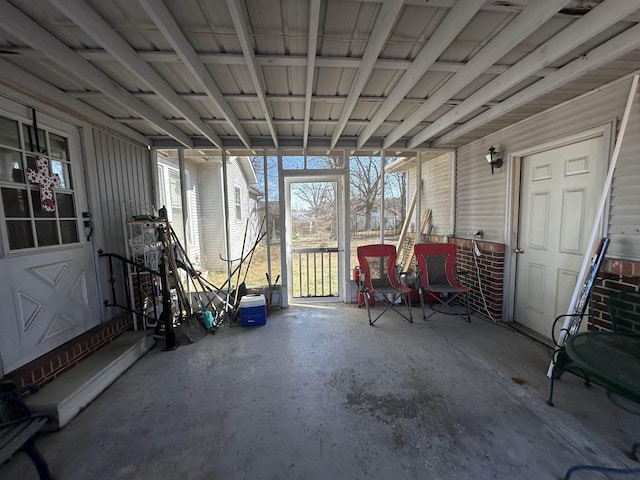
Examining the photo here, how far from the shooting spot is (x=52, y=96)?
227cm

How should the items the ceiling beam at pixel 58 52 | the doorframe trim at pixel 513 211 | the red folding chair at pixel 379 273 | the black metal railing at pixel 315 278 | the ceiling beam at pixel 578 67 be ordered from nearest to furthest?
1. the ceiling beam at pixel 58 52
2. the ceiling beam at pixel 578 67
3. the doorframe trim at pixel 513 211
4. the red folding chair at pixel 379 273
5. the black metal railing at pixel 315 278

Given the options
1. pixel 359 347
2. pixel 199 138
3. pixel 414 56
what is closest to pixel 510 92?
pixel 414 56

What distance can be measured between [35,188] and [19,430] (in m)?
1.91

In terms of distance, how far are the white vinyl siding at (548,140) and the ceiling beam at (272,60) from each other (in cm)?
74

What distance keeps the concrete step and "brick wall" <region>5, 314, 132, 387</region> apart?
59 mm

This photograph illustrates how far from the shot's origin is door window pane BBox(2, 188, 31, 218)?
6.77ft

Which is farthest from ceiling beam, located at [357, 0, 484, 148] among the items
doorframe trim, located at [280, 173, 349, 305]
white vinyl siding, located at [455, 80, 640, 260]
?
white vinyl siding, located at [455, 80, 640, 260]

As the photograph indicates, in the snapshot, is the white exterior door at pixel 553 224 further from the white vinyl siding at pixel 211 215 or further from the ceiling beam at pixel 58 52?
the white vinyl siding at pixel 211 215

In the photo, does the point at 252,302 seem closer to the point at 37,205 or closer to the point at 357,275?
the point at 357,275

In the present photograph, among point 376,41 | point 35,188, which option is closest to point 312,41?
point 376,41

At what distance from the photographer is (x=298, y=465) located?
1549 millimetres

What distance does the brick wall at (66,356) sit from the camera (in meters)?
2.03

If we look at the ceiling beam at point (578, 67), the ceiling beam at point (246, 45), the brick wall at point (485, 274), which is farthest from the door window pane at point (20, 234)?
the brick wall at point (485, 274)

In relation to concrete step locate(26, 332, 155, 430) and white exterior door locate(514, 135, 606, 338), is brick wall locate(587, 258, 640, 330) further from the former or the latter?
concrete step locate(26, 332, 155, 430)
